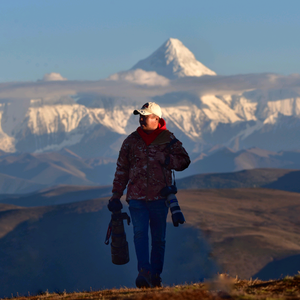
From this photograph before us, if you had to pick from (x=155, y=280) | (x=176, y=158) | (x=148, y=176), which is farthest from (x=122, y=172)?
(x=155, y=280)

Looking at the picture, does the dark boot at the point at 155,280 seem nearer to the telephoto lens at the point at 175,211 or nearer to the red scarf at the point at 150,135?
the telephoto lens at the point at 175,211

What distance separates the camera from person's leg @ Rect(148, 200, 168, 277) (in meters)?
11.7

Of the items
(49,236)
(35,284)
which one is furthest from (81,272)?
(49,236)

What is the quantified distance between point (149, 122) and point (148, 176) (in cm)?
133

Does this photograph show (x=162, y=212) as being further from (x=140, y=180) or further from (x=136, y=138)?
(x=136, y=138)

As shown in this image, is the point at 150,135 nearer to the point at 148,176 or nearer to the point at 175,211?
the point at 148,176

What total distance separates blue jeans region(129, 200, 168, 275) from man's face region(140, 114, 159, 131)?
5.96 feet

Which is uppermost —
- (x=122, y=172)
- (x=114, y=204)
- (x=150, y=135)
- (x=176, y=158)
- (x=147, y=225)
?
(x=150, y=135)

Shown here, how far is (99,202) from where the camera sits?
18050 centimetres

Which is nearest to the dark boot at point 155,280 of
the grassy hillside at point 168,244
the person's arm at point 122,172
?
the person's arm at point 122,172

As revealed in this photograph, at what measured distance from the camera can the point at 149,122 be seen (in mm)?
11773

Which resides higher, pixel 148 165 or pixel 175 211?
pixel 148 165

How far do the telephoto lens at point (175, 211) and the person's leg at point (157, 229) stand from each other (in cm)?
29

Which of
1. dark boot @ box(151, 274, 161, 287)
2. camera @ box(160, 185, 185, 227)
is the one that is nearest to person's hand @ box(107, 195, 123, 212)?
camera @ box(160, 185, 185, 227)
